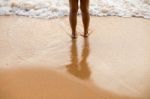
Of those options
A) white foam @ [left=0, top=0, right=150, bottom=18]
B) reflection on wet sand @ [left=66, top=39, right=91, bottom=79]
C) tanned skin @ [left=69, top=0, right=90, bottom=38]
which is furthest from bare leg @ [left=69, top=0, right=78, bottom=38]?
white foam @ [left=0, top=0, right=150, bottom=18]

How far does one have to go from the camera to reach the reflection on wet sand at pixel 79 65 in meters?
1.88

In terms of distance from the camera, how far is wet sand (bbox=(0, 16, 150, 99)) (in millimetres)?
1729

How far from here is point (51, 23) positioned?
2475 mm

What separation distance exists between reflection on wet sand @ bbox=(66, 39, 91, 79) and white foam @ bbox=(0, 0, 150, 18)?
600 millimetres

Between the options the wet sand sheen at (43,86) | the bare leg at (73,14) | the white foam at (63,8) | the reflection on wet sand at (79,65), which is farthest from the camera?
the white foam at (63,8)

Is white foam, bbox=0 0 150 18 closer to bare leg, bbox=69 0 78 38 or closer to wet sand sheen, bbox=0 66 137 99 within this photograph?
bare leg, bbox=69 0 78 38

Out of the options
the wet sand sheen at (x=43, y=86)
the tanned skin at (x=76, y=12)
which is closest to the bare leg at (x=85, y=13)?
the tanned skin at (x=76, y=12)

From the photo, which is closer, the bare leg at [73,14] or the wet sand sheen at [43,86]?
the wet sand sheen at [43,86]

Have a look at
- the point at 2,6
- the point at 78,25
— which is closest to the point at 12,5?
the point at 2,6

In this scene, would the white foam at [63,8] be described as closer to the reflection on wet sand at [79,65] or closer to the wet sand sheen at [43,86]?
the reflection on wet sand at [79,65]

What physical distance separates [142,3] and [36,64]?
1.48 meters

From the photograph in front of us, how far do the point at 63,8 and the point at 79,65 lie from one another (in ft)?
3.07

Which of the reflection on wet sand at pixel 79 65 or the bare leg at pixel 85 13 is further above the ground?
the bare leg at pixel 85 13

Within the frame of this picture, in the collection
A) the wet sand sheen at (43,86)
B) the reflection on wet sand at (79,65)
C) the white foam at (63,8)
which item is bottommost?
the wet sand sheen at (43,86)
